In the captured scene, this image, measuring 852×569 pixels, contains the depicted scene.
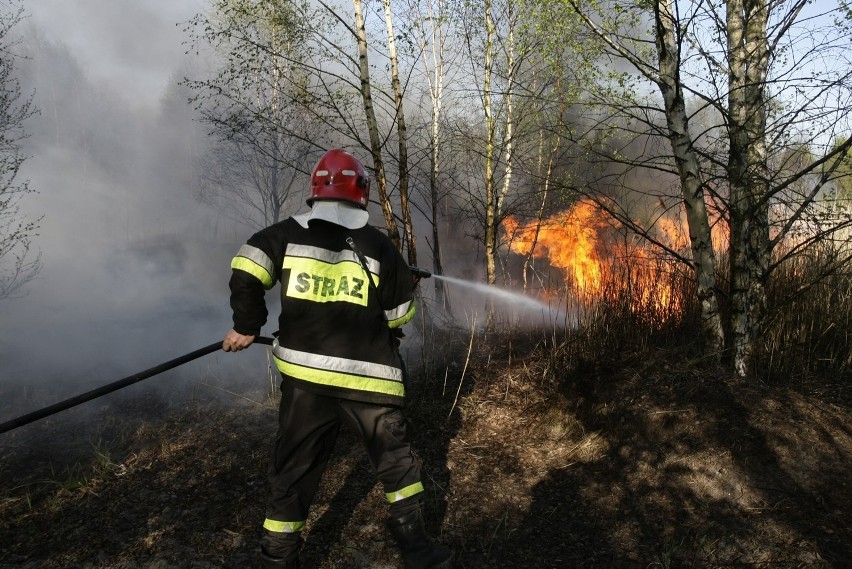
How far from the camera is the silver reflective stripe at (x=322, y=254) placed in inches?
97.5

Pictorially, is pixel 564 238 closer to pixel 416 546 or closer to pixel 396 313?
pixel 396 313

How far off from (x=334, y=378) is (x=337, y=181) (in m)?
0.97

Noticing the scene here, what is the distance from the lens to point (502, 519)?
3.12 meters

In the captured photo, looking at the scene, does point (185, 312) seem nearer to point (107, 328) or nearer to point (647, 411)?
point (107, 328)

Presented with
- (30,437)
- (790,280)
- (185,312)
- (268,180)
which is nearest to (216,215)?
(268,180)

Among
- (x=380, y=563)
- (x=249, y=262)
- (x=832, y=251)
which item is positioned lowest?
(x=380, y=563)

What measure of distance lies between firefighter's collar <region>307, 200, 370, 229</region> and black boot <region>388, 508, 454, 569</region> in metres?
1.43

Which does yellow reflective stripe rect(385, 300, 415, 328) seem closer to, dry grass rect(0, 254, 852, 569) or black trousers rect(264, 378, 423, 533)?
black trousers rect(264, 378, 423, 533)

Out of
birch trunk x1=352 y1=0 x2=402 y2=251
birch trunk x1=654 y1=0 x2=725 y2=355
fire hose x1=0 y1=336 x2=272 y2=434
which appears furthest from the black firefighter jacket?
birch trunk x1=352 y1=0 x2=402 y2=251

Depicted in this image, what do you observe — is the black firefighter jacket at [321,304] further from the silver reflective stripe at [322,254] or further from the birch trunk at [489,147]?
the birch trunk at [489,147]

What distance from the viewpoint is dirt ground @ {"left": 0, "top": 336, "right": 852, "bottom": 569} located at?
9.02ft

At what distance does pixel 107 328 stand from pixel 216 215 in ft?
81.5

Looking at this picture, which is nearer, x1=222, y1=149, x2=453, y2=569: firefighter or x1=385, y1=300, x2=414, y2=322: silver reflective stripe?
x1=222, y1=149, x2=453, y2=569: firefighter

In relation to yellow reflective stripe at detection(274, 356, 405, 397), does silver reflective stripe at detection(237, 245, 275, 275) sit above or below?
above
